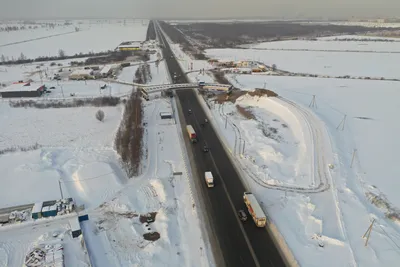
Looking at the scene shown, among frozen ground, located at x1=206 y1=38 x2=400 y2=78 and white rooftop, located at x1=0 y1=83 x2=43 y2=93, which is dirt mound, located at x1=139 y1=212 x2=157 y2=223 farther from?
frozen ground, located at x1=206 y1=38 x2=400 y2=78

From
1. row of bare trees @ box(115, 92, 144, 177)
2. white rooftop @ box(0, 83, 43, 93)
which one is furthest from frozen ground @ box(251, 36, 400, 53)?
white rooftop @ box(0, 83, 43, 93)

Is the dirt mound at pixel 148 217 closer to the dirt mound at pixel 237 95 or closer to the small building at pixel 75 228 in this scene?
the small building at pixel 75 228

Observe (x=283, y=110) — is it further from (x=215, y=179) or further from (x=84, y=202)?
(x=84, y=202)

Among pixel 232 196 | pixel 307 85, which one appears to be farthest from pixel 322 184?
pixel 307 85

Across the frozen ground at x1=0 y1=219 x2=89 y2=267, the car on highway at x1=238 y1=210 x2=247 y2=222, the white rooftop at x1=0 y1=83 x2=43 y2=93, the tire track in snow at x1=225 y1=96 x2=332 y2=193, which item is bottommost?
the frozen ground at x1=0 y1=219 x2=89 y2=267

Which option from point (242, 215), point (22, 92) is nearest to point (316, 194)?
point (242, 215)
